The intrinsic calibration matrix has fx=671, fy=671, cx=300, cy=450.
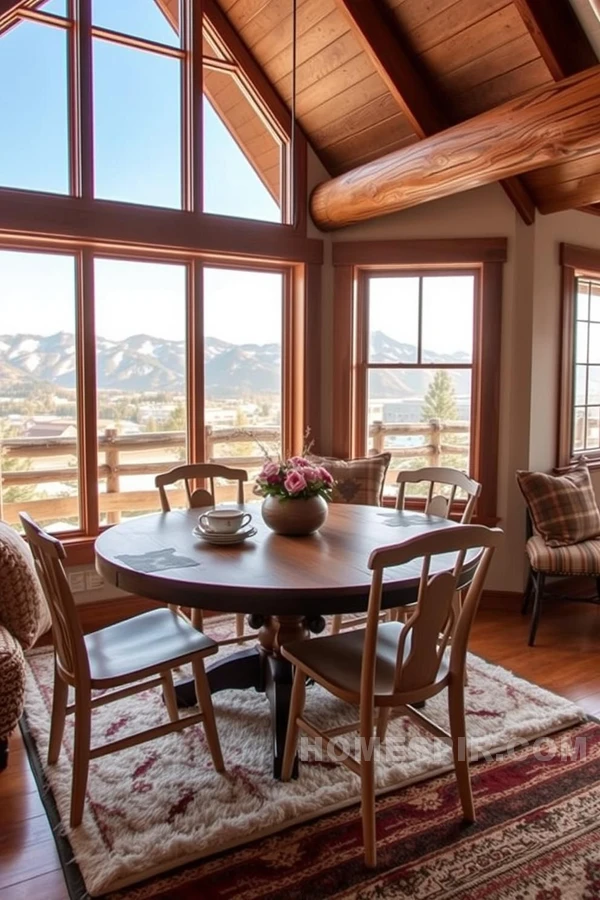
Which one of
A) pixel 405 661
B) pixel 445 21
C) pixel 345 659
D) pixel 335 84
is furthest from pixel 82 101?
pixel 405 661

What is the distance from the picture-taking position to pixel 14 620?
2.63 m

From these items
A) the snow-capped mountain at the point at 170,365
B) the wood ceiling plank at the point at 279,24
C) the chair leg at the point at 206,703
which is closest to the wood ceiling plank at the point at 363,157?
the wood ceiling plank at the point at 279,24

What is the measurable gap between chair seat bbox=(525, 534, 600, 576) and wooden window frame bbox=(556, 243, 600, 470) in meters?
0.79

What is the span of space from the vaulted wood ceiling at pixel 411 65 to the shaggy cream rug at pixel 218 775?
8.66 ft

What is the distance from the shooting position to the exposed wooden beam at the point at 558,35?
2.91 m

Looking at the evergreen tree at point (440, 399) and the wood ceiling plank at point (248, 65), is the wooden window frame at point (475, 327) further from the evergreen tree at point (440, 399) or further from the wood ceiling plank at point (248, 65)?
the wood ceiling plank at point (248, 65)

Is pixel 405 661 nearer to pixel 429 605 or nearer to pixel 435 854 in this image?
pixel 429 605

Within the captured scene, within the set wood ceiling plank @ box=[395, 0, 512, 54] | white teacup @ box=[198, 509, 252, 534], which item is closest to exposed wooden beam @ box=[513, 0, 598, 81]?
wood ceiling plank @ box=[395, 0, 512, 54]

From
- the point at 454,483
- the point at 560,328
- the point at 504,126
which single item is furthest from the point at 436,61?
the point at 454,483

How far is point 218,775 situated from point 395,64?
339cm

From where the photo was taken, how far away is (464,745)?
211 cm

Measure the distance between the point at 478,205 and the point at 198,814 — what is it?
11.7 feet

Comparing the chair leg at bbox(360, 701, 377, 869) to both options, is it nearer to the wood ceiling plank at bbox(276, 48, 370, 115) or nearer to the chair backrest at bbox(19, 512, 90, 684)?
the chair backrest at bbox(19, 512, 90, 684)

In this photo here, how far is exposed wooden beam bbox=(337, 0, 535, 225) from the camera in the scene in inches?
130
